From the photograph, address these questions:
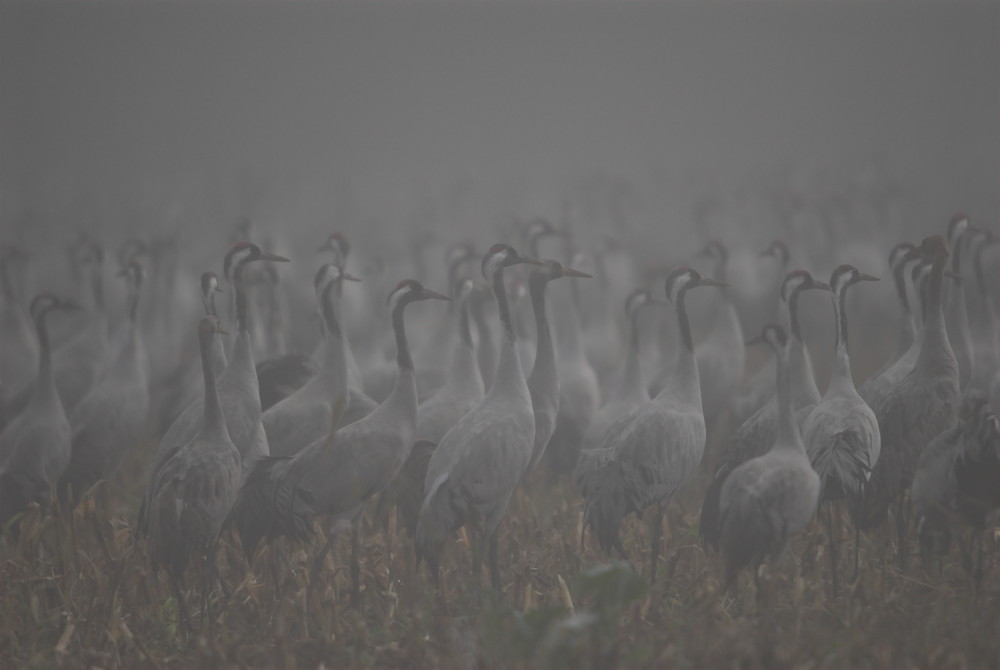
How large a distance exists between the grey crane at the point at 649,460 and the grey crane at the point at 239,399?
5.09ft

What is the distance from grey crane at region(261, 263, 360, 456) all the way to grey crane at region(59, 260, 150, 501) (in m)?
1.00

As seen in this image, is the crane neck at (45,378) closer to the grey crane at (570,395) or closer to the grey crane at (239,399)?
the grey crane at (239,399)

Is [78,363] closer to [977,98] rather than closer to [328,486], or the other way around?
[328,486]

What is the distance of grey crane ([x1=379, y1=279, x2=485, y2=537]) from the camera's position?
5.03 meters

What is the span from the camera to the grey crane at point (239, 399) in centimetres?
482

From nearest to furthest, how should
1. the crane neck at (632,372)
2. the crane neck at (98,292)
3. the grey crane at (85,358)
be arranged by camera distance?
the crane neck at (632,372) < the grey crane at (85,358) < the crane neck at (98,292)

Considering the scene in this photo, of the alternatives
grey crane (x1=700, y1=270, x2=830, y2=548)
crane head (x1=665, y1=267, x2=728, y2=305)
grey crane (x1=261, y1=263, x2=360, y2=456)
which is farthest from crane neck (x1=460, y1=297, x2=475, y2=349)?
grey crane (x1=700, y1=270, x2=830, y2=548)

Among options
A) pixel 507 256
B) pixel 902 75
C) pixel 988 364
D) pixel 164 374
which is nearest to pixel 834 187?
pixel 902 75

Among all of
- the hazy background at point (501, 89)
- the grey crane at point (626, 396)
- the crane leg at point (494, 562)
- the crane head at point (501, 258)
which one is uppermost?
the hazy background at point (501, 89)

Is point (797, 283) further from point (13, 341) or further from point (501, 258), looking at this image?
point (13, 341)

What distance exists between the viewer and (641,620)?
414cm

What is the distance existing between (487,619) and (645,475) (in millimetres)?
1131

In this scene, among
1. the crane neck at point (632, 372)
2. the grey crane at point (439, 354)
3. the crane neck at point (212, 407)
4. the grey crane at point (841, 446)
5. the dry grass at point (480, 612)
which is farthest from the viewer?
the grey crane at point (439, 354)

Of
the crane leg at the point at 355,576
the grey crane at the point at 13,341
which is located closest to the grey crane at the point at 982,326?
the crane leg at the point at 355,576
